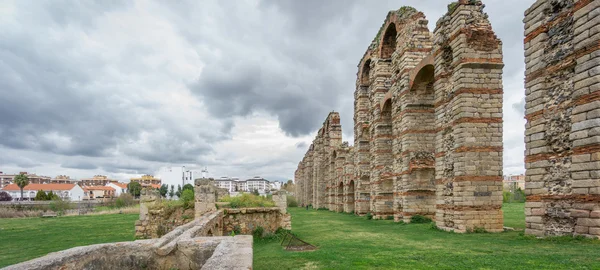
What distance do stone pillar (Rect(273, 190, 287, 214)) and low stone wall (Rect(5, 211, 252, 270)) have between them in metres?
7.04

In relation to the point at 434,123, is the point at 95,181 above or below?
below

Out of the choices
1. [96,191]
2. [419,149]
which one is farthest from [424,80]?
[96,191]

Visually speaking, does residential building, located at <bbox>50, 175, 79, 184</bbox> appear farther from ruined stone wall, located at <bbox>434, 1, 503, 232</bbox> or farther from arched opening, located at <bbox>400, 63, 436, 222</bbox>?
ruined stone wall, located at <bbox>434, 1, 503, 232</bbox>

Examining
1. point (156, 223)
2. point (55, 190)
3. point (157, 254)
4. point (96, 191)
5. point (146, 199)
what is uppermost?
point (157, 254)

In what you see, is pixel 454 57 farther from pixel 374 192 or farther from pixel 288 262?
pixel 374 192

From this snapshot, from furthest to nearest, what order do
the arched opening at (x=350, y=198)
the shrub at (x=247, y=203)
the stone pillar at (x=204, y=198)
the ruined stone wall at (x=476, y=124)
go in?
the arched opening at (x=350, y=198), the shrub at (x=247, y=203), the stone pillar at (x=204, y=198), the ruined stone wall at (x=476, y=124)

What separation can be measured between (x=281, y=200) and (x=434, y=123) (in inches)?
330

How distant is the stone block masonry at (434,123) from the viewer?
11.0m

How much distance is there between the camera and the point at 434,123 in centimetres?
1563

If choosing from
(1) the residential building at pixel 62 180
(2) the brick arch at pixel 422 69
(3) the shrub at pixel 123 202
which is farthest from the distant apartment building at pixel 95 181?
(2) the brick arch at pixel 422 69

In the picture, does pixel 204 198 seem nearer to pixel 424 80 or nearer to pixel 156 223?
pixel 156 223

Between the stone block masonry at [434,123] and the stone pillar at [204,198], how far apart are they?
8.48 metres

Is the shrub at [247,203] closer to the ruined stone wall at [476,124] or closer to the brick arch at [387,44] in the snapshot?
the ruined stone wall at [476,124]

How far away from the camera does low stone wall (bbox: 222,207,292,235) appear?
1152cm
